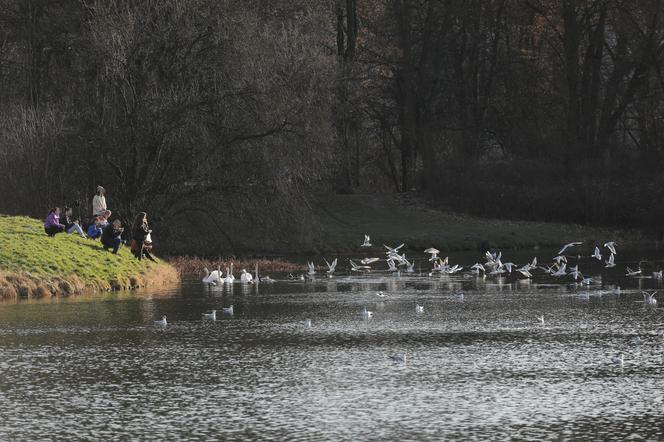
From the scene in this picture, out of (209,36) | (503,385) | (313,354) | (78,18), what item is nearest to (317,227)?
(209,36)

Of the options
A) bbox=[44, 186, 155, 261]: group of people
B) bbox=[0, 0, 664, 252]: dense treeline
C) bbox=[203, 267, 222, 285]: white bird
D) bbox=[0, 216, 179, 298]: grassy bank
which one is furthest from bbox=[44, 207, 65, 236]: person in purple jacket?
bbox=[0, 0, 664, 252]: dense treeline

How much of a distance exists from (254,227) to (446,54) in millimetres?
25630

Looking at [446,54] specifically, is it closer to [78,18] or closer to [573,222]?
[573,222]

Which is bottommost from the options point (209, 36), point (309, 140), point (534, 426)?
point (534, 426)

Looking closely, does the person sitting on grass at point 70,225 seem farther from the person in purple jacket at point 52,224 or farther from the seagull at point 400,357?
the seagull at point 400,357

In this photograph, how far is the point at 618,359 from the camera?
757 inches

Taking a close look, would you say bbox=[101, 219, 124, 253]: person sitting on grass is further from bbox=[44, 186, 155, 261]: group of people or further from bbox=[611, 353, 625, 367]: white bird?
bbox=[611, 353, 625, 367]: white bird

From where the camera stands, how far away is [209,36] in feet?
165

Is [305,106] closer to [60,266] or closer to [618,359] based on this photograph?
[60,266]

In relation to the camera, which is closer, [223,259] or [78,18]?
[223,259]

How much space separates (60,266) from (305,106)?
18.8 metres

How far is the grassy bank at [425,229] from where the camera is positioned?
60.8 meters

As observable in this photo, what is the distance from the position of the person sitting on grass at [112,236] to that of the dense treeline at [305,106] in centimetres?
1087

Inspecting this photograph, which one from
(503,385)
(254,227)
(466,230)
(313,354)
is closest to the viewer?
(503,385)
